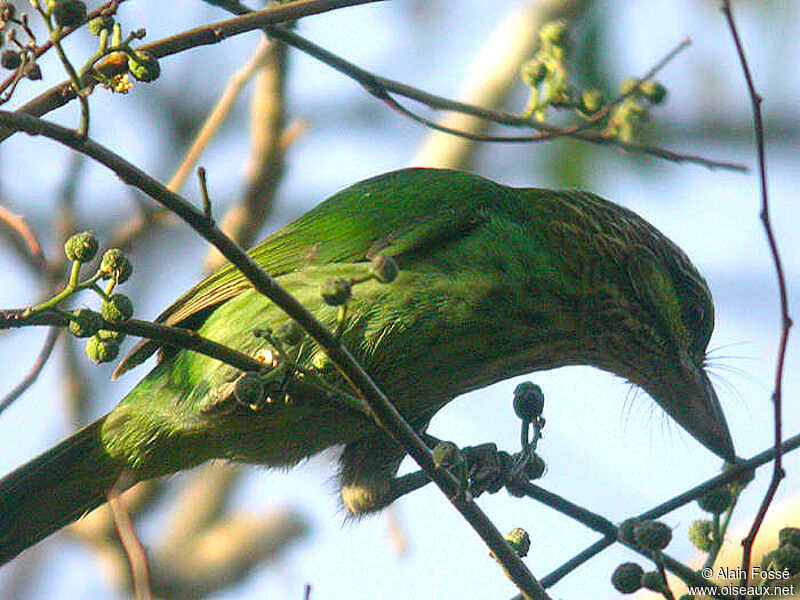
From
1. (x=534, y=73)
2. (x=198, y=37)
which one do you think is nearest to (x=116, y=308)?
(x=198, y=37)

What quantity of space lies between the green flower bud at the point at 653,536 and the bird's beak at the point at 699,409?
4.86ft

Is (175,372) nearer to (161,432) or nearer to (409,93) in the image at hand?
(161,432)

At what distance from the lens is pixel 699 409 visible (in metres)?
3.71

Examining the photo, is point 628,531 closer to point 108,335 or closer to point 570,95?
point 108,335

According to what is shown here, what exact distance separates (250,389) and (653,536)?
88 centimetres

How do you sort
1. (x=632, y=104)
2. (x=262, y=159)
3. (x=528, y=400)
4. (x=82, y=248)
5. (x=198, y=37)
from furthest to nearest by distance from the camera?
(x=262, y=159), (x=632, y=104), (x=528, y=400), (x=198, y=37), (x=82, y=248)

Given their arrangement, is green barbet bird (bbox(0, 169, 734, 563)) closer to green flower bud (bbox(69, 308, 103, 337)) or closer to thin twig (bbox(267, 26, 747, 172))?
thin twig (bbox(267, 26, 747, 172))

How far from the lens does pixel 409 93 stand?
121 inches

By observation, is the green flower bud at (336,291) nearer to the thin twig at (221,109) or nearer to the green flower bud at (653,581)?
the green flower bud at (653,581)

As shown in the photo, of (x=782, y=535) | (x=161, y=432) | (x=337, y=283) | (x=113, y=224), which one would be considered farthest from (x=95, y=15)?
(x=113, y=224)

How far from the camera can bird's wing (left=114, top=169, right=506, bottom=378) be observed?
341 centimetres

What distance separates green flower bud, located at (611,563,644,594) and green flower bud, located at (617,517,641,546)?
2.1 inches

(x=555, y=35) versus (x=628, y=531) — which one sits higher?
(x=555, y=35)

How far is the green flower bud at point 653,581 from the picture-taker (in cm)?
213
